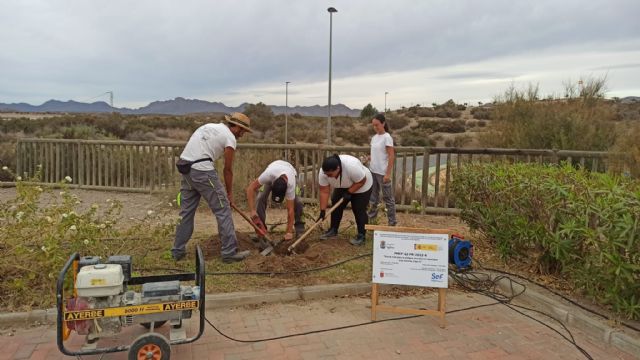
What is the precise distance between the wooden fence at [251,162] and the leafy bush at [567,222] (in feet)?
6.89

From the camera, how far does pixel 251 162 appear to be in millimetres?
9805

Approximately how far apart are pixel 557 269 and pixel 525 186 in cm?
97

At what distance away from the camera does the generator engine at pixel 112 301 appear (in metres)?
3.31

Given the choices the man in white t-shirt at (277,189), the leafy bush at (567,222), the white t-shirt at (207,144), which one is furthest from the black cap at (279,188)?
the leafy bush at (567,222)

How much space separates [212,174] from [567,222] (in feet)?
11.6

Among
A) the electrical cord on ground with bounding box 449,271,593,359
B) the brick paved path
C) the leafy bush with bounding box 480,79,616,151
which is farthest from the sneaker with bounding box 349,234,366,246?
the leafy bush with bounding box 480,79,616,151

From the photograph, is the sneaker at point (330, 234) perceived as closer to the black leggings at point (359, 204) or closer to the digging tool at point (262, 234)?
the black leggings at point (359, 204)

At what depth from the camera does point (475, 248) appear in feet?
21.6

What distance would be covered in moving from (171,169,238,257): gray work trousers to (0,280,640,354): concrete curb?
0.91 meters

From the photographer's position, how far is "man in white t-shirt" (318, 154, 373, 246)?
20.3 ft

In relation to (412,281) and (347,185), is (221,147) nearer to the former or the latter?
(347,185)

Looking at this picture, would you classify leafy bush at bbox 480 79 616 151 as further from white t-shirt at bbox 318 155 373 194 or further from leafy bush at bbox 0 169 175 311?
leafy bush at bbox 0 169 175 311

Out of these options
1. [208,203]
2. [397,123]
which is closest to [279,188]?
[208,203]

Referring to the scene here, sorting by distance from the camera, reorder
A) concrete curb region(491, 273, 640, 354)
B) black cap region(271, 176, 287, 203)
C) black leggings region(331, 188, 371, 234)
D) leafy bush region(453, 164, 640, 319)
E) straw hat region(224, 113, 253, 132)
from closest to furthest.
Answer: concrete curb region(491, 273, 640, 354) → leafy bush region(453, 164, 640, 319) → straw hat region(224, 113, 253, 132) → black cap region(271, 176, 287, 203) → black leggings region(331, 188, 371, 234)
